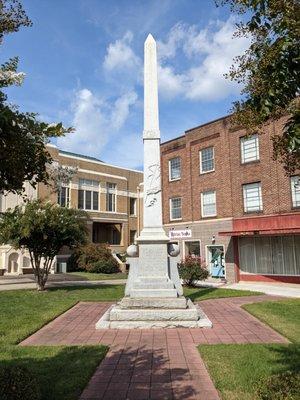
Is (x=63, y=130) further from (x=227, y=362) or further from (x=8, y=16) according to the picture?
(x=227, y=362)

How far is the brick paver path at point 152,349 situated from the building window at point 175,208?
17.0m

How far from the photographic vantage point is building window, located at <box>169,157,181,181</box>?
3075 centimetres

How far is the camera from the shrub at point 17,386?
14.7ft

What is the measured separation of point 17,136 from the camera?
3.84 metres

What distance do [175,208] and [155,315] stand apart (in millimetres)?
20370

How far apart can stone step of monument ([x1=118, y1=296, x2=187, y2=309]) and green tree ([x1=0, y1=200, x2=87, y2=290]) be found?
27.6ft

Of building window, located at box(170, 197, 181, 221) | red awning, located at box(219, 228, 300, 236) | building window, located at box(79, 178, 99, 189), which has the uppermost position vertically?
building window, located at box(79, 178, 99, 189)

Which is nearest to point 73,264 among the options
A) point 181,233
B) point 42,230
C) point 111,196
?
point 111,196

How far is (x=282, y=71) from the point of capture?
15.4ft

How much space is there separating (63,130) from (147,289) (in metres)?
8.30

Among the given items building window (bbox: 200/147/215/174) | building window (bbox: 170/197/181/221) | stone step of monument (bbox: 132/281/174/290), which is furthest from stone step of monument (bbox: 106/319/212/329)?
building window (bbox: 170/197/181/221)

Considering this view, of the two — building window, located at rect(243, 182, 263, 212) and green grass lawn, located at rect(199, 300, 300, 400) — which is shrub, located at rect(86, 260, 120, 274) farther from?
green grass lawn, located at rect(199, 300, 300, 400)

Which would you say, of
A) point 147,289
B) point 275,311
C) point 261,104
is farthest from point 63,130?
point 275,311

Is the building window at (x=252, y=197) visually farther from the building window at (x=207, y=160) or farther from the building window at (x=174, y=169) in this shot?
the building window at (x=174, y=169)
